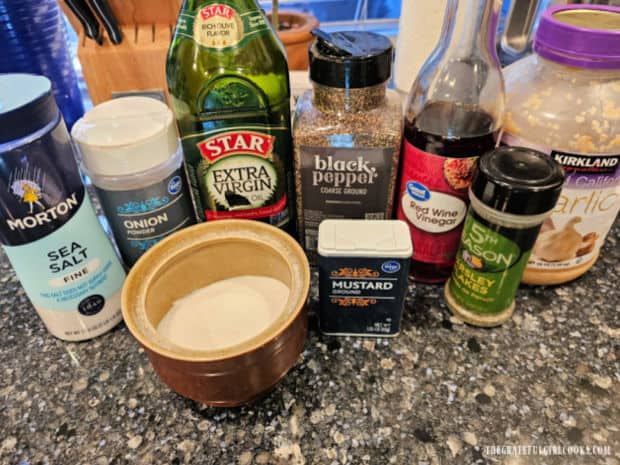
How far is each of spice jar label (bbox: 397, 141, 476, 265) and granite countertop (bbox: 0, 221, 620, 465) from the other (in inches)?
2.9

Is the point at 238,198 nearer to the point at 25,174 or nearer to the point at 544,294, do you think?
the point at 25,174

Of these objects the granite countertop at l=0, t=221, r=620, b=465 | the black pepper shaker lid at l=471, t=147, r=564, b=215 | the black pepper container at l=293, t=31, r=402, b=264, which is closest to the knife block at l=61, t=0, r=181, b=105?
the black pepper container at l=293, t=31, r=402, b=264

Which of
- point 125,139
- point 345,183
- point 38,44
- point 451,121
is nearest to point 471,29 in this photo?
point 451,121

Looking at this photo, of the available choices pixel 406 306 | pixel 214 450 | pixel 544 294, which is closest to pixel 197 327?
pixel 214 450

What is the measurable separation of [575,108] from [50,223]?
0.53 m

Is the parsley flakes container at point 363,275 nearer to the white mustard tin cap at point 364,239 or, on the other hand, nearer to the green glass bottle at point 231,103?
the white mustard tin cap at point 364,239

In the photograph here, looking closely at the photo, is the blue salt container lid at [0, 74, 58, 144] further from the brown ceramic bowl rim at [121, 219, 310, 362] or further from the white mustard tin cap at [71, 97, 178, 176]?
the brown ceramic bowl rim at [121, 219, 310, 362]

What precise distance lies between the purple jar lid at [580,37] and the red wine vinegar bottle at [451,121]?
6 centimetres

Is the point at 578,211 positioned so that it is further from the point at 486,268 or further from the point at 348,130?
the point at 348,130

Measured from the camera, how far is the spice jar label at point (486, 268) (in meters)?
0.50

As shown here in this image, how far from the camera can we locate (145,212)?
1.77 ft

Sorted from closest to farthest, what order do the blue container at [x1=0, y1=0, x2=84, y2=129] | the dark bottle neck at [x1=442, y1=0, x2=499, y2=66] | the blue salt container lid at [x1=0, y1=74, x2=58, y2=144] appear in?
1. the blue salt container lid at [x1=0, y1=74, x2=58, y2=144]
2. the dark bottle neck at [x1=442, y1=0, x2=499, y2=66]
3. the blue container at [x1=0, y1=0, x2=84, y2=129]

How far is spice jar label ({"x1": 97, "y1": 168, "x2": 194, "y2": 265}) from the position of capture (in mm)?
Result: 529

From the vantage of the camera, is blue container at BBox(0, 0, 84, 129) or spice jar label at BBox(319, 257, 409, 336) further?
blue container at BBox(0, 0, 84, 129)
